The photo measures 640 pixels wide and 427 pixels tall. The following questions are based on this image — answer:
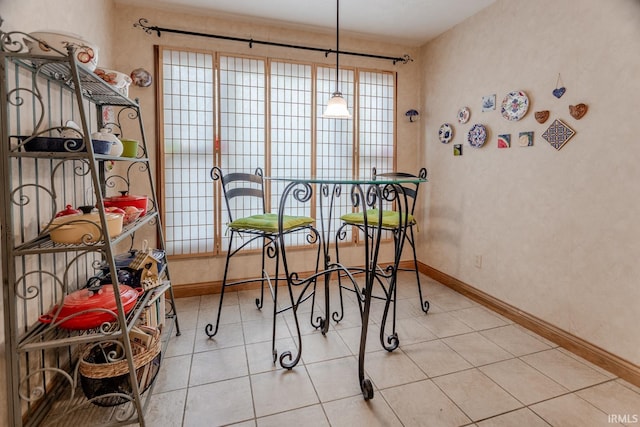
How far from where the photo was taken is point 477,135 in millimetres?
2850

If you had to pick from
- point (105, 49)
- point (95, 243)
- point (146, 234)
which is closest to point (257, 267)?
point (146, 234)

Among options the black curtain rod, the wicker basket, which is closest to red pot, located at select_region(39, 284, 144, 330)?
the wicker basket

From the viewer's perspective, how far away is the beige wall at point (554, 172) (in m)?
1.83

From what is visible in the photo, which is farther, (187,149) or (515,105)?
(187,149)

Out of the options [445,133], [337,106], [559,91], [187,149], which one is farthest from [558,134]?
[187,149]

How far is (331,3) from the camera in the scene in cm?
273

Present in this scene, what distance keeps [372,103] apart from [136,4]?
2340 mm

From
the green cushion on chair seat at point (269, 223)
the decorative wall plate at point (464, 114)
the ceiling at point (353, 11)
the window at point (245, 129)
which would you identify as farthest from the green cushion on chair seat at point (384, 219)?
the ceiling at point (353, 11)

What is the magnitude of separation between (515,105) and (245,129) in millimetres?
2308

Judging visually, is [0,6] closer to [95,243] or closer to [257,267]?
[95,243]

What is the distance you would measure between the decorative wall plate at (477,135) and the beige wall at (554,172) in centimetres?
6

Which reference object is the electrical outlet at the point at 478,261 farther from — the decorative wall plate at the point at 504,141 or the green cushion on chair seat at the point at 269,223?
the green cushion on chair seat at the point at 269,223

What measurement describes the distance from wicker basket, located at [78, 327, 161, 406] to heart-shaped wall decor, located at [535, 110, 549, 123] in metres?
2.84

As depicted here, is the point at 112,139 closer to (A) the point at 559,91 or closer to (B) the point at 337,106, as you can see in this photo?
(B) the point at 337,106
